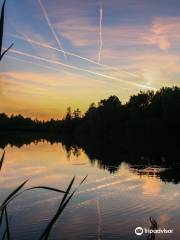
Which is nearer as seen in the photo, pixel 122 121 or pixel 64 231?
pixel 64 231

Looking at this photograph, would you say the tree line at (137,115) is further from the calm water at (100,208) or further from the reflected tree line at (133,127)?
the calm water at (100,208)

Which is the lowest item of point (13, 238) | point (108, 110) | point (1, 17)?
point (13, 238)

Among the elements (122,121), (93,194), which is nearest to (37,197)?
(93,194)

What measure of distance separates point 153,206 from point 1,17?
46.7ft

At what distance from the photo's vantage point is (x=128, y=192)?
1800cm

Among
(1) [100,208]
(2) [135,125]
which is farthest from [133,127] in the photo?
(1) [100,208]

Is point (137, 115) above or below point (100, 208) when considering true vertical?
above

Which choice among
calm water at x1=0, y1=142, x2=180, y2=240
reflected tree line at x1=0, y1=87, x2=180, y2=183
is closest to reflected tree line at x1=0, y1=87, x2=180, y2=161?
reflected tree line at x1=0, y1=87, x2=180, y2=183

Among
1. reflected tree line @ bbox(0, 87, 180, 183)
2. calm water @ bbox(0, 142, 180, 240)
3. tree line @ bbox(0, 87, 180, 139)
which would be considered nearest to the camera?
calm water @ bbox(0, 142, 180, 240)

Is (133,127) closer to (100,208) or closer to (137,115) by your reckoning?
(137,115)

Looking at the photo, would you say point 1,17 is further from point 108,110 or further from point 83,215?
point 108,110

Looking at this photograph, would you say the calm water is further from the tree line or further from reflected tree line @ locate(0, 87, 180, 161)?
the tree line

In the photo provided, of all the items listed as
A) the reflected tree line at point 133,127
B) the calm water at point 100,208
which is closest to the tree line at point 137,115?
the reflected tree line at point 133,127

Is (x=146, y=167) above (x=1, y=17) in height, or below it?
below
